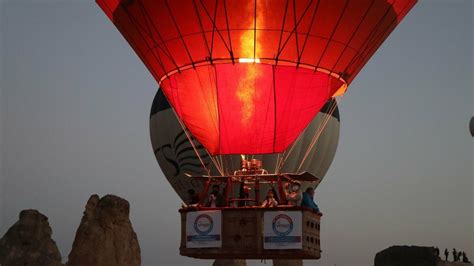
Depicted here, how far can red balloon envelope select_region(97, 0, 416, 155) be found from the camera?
2050 cm

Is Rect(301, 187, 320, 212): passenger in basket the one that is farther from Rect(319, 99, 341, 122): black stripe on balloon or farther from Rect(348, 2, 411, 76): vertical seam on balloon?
Rect(319, 99, 341, 122): black stripe on balloon

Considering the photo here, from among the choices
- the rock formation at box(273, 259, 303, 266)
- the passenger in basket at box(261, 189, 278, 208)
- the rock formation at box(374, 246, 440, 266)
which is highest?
the rock formation at box(374, 246, 440, 266)

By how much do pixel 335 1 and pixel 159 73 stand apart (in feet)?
15.5

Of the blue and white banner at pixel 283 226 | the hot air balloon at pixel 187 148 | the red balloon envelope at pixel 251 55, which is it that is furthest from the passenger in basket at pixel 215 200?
the hot air balloon at pixel 187 148

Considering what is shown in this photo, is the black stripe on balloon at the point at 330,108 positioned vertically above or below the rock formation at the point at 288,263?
above

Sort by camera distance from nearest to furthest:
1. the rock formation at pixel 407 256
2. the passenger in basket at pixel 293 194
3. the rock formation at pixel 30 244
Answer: the passenger in basket at pixel 293 194 < the rock formation at pixel 407 256 < the rock formation at pixel 30 244

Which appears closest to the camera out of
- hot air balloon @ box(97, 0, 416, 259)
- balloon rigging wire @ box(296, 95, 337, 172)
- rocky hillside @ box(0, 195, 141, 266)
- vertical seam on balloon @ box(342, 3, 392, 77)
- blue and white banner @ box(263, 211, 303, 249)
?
blue and white banner @ box(263, 211, 303, 249)

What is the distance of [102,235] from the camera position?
10369cm

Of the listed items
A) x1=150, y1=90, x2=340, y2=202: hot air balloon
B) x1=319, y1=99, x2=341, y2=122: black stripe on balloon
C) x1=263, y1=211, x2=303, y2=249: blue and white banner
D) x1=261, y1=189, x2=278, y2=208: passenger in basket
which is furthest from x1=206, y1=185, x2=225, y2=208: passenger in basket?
x1=319, y1=99, x2=341, y2=122: black stripe on balloon

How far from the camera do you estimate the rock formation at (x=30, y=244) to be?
111m

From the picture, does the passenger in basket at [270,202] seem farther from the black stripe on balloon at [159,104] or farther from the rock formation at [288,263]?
the rock formation at [288,263]

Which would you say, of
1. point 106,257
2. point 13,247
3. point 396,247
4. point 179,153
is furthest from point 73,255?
point 179,153

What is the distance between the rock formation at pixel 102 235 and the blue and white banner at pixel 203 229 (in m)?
85.2

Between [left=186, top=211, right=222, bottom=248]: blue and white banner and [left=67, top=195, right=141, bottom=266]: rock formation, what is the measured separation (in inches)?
3355
